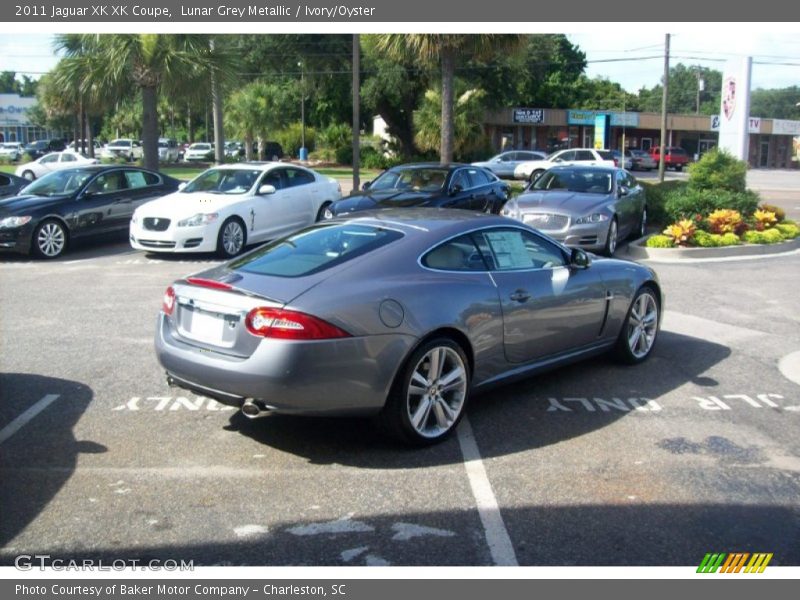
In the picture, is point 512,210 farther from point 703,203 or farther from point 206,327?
point 206,327

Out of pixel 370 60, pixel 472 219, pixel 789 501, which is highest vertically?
pixel 370 60

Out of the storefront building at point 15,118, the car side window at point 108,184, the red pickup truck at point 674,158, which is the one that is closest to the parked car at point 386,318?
the car side window at point 108,184

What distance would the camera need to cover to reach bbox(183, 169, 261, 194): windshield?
14294 mm

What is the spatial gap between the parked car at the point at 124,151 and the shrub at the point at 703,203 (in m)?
44.9

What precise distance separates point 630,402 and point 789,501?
6.08 ft

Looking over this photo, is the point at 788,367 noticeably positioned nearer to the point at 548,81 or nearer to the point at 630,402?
the point at 630,402

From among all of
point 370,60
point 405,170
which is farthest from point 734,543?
point 370,60

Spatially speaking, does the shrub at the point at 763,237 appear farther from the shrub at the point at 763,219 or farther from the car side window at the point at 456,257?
the car side window at the point at 456,257

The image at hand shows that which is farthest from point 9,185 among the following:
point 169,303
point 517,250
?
point 517,250

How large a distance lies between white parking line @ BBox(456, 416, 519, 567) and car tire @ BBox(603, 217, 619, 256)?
8.57 m

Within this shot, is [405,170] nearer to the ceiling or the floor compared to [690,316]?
nearer to the ceiling

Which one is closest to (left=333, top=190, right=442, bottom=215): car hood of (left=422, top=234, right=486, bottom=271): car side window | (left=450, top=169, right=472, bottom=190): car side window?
(left=450, top=169, right=472, bottom=190): car side window

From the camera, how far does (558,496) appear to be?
469 centimetres

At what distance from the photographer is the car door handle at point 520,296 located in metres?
5.98
